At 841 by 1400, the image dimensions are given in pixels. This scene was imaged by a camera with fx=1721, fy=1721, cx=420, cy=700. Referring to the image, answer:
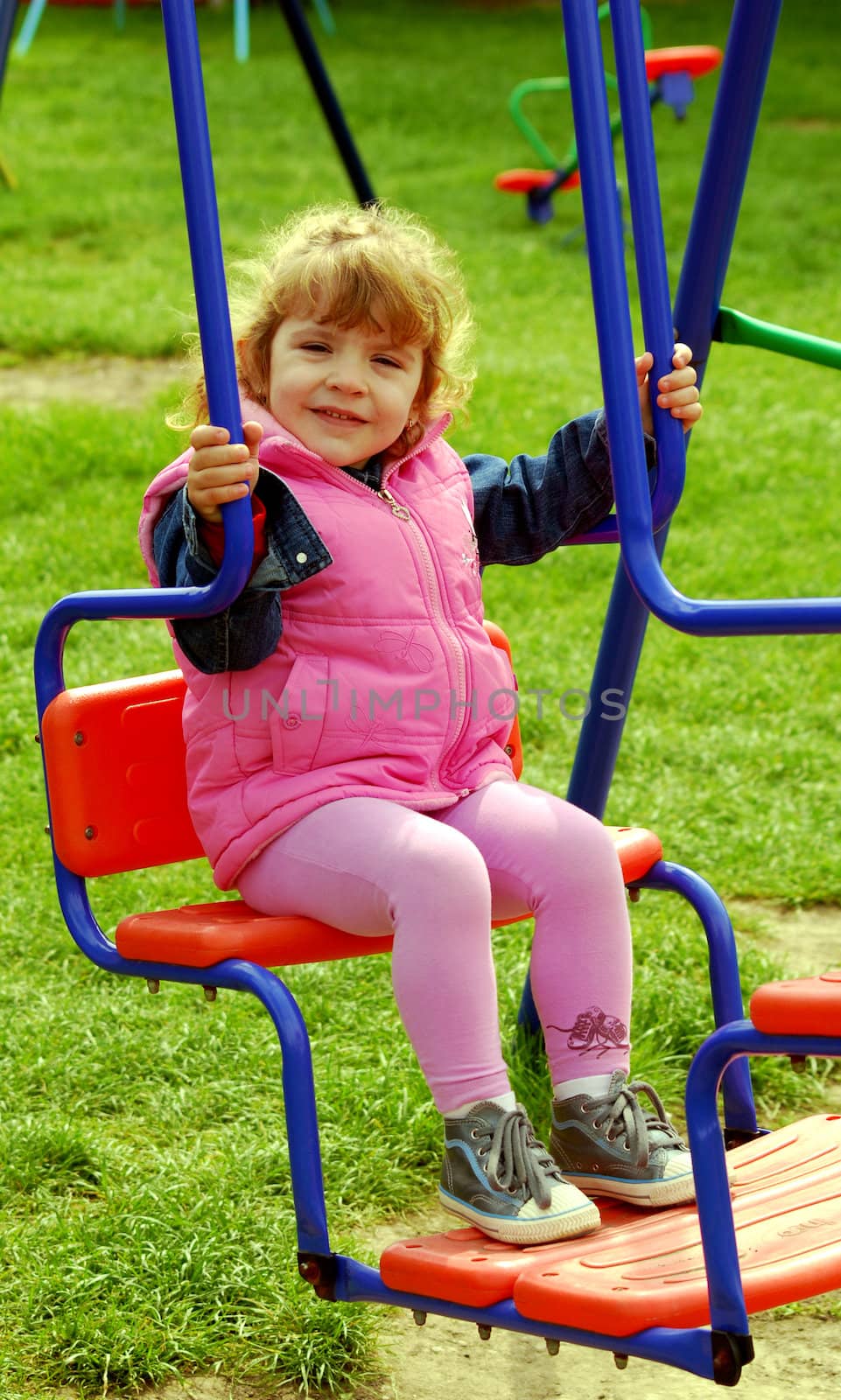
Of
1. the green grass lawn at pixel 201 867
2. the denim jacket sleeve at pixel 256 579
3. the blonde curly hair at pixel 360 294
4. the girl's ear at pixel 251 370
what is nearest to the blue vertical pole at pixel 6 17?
the green grass lawn at pixel 201 867

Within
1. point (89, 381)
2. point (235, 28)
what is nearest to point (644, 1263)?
point (89, 381)

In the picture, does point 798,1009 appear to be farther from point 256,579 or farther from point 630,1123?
point 256,579

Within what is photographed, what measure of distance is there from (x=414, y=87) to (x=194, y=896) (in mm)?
10643

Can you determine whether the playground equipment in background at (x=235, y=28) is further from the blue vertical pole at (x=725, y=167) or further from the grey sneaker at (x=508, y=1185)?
the grey sneaker at (x=508, y=1185)

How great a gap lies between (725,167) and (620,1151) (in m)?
1.24

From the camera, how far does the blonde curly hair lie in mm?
2068

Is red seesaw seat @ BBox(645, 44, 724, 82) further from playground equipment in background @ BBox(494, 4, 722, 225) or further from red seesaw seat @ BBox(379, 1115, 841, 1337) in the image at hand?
red seesaw seat @ BBox(379, 1115, 841, 1337)

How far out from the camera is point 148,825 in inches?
84.9

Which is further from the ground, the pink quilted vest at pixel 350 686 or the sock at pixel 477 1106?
the pink quilted vest at pixel 350 686

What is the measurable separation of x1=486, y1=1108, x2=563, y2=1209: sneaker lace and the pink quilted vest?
40 centimetres

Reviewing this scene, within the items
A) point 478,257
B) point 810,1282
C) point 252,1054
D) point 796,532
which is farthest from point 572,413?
point 810,1282

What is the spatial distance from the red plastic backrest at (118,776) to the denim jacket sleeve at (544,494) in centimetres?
48

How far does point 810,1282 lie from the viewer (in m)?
1.57

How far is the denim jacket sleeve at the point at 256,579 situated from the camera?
75.9 inches
